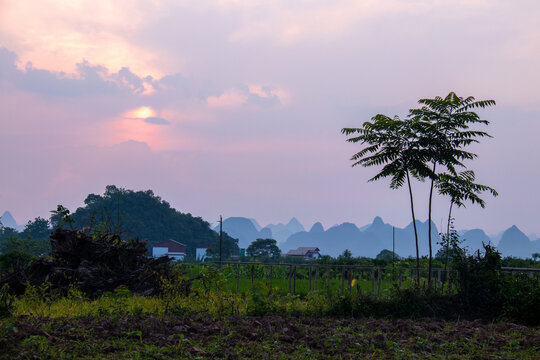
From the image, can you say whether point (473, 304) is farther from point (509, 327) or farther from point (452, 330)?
point (452, 330)

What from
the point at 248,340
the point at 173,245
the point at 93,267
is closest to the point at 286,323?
the point at 248,340

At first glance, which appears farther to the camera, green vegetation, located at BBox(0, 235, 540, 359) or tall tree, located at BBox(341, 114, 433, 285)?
tall tree, located at BBox(341, 114, 433, 285)

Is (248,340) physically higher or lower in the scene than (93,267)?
lower

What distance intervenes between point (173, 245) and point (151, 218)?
21.4ft

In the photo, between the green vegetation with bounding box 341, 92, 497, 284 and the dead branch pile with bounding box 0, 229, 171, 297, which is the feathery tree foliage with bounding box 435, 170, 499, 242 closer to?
the green vegetation with bounding box 341, 92, 497, 284

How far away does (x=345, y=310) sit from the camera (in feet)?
33.4

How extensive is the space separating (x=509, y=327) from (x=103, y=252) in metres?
9.50

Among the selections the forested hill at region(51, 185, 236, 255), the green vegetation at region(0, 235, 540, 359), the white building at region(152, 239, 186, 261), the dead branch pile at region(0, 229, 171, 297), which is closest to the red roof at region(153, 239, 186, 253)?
the white building at region(152, 239, 186, 261)

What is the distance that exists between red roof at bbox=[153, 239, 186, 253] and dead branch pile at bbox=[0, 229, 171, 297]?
259 ft

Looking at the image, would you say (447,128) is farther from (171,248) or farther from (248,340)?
(171,248)

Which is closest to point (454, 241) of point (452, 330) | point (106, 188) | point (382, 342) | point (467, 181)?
point (467, 181)

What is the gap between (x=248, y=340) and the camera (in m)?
7.01

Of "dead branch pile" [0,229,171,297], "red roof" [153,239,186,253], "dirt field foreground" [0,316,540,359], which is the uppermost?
"red roof" [153,239,186,253]

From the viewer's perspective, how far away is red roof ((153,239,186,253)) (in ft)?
298
